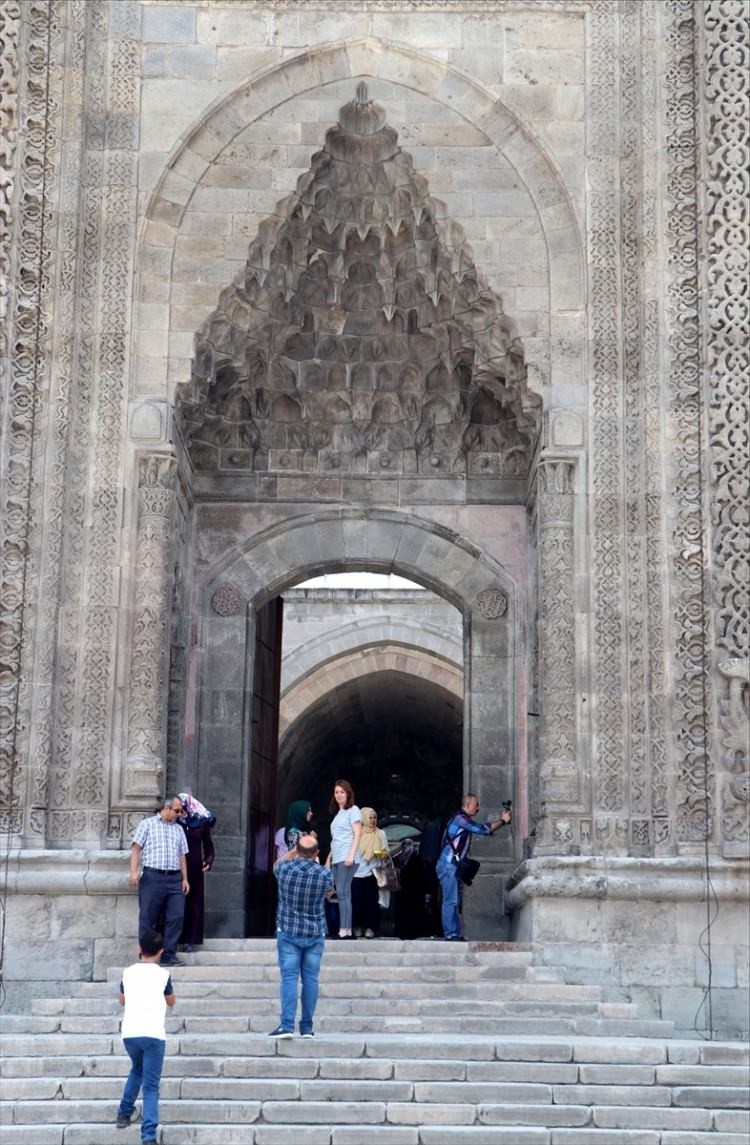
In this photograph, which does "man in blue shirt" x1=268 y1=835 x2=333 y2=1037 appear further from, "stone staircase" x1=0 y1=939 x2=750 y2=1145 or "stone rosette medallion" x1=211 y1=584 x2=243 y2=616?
"stone rosette medallion" x1=211 y1=584 x2=243 y2=616

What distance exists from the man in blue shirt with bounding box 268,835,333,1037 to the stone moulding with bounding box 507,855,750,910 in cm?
266

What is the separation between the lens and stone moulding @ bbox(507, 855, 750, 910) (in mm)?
12336

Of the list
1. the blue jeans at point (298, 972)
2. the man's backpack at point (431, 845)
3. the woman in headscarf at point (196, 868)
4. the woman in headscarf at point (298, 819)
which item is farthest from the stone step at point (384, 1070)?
the man's backpack at point (431, 845)

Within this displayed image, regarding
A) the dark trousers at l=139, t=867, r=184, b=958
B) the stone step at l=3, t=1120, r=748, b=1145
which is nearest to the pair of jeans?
the dark trousers at l=139, t=867, r=184, b=958

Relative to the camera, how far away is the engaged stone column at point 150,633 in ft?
42.5

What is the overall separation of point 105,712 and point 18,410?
7.89ft

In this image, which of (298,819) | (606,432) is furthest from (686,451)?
(298,819)

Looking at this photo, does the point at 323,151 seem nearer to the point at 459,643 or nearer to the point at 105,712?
the point at 105,712

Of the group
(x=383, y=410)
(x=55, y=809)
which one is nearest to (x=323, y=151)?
(x=383, y=410)

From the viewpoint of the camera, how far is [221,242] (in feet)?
45.8

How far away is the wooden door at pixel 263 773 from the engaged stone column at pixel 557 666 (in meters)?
3.06

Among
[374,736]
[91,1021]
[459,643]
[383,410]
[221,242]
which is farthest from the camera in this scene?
[374,736]

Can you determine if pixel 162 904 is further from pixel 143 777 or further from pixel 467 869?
pixel 467 869

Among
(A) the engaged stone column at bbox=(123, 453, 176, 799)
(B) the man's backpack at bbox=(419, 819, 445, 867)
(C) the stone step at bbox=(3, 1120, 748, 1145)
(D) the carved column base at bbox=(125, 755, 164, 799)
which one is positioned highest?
(A) the engaged stone column at bbox=(123, 453, 176, 799)
